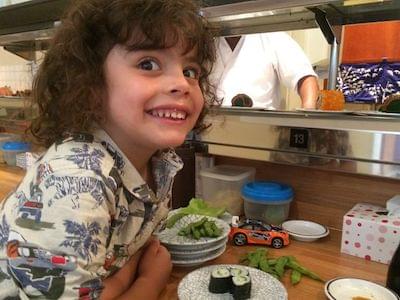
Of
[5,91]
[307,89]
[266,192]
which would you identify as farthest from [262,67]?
[5,91]

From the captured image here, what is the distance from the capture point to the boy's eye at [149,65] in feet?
2.21

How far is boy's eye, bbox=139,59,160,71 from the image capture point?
0.67m

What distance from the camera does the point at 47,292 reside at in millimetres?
523

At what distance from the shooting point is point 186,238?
2.93 ft

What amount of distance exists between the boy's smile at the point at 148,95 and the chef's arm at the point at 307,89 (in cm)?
106

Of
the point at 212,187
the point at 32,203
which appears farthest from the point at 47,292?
the point at 212,187

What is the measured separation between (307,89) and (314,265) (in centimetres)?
112

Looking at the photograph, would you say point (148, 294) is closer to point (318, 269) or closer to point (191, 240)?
point (191, 240)

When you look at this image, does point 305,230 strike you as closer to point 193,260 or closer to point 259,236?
point 259,236

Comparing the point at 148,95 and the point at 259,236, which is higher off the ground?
the point at 148,95

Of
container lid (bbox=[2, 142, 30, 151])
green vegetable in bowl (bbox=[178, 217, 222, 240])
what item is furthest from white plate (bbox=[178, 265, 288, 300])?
container lid (bbox=[2, 142, 30, 151])

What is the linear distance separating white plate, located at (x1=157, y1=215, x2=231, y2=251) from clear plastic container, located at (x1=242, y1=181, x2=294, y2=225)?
163 mm

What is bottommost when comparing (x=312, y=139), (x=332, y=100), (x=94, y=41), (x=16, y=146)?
(x=16, y=146)

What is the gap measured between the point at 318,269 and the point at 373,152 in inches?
12.7
